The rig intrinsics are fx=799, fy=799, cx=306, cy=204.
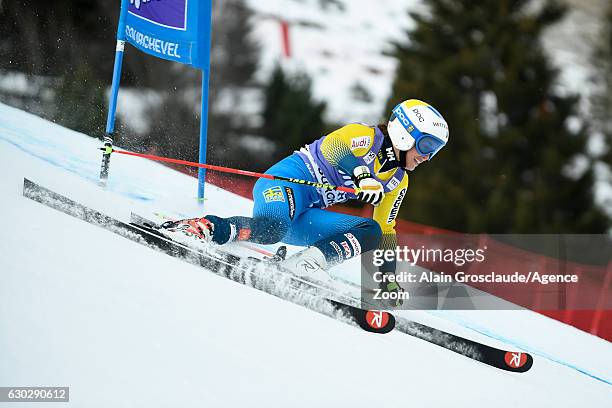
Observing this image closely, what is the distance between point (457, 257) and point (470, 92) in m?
13.8

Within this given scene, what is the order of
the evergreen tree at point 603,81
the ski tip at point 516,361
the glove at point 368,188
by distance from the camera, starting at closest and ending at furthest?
the glove at point 368,188, the ski tip at point 516,361, the evergreen tree at point 603,81

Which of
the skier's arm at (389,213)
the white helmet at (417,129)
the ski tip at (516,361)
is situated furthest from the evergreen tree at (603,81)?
the white helmet at (417,129)

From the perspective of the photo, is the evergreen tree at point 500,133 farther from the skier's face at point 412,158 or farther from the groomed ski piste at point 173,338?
the skier's face at point 412,158

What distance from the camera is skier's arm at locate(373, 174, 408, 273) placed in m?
4.19

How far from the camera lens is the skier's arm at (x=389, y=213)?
13.7 ft

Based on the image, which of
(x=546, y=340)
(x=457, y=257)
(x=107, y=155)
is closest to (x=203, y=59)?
(x=107, y=155)

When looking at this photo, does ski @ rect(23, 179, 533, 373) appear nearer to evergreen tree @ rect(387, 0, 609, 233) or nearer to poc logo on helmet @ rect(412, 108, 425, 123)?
poc logo on helmet @ rect(412, 108, 425, 123)

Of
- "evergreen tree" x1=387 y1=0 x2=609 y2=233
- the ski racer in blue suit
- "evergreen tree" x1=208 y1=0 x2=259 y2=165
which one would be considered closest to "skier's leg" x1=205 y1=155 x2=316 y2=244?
the ski racer in blue suit

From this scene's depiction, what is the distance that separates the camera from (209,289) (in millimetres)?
3844

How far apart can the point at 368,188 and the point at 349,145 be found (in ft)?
0.94

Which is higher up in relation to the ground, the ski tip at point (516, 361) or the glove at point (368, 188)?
the glove at point (368, 188)

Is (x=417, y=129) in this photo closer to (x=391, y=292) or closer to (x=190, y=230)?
(x=391, y=292)

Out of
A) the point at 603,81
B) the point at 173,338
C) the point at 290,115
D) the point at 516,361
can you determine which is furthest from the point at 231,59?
the point at 173,338

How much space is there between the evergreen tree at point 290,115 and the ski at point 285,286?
1381cm
